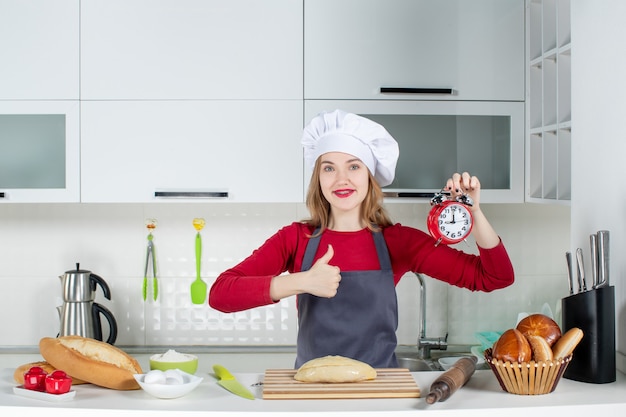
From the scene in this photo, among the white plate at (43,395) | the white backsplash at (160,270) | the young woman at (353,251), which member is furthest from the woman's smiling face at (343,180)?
the white backsplash at (160,270)

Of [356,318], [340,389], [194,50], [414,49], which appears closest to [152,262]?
[194,50]

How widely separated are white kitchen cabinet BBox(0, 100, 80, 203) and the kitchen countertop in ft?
3.40

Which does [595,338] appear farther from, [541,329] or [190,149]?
A: [190,149]

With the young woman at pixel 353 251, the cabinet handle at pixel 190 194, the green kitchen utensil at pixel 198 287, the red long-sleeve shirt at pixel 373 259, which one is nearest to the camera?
the red long-sleeve shirt at pixel 373 259

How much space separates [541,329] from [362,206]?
1.97ft

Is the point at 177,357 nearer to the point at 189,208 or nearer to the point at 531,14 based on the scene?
the point at 189,208

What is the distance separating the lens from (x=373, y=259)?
1.78m

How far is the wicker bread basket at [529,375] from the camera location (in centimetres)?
119

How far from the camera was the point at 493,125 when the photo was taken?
2.26m

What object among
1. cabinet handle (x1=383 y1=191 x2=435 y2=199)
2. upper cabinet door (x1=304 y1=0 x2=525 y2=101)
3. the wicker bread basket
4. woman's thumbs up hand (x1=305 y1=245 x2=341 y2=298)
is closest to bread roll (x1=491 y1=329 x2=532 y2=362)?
the wicker bread basket

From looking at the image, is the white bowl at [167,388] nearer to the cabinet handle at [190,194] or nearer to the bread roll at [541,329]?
the bread roll at [541,329]

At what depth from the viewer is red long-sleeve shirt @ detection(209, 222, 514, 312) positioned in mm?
1577

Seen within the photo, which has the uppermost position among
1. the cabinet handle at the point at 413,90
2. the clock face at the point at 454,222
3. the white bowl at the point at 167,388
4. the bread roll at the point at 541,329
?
the cabinet handle at the point at 413,90

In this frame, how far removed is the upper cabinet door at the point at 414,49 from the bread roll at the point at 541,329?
1.05 metres
